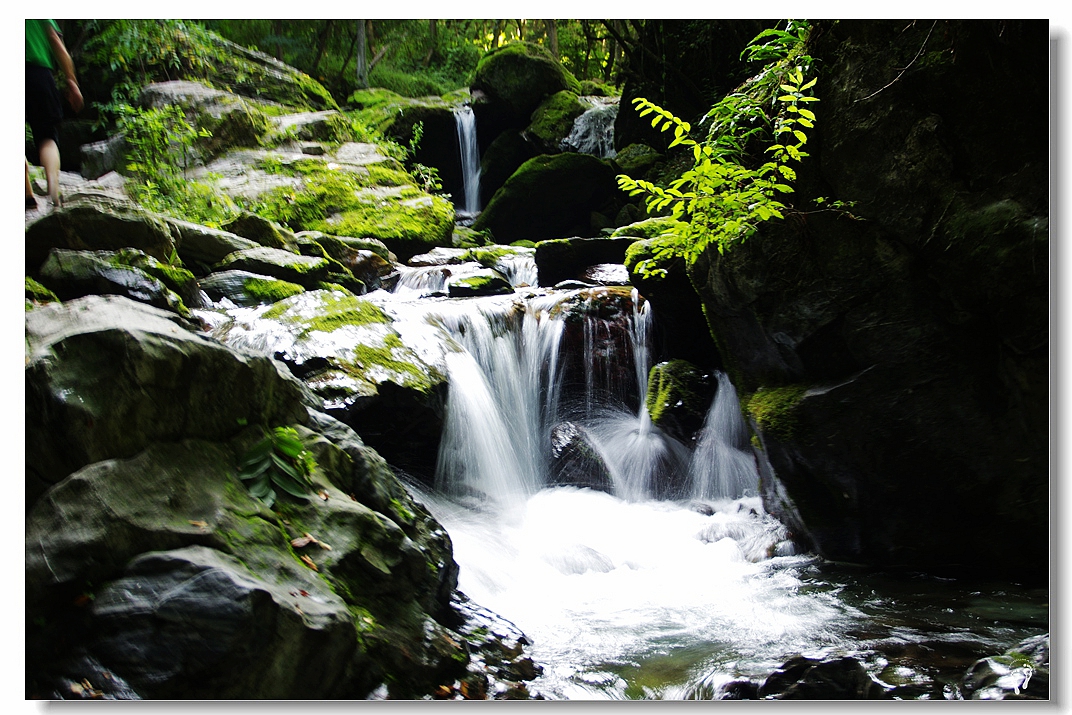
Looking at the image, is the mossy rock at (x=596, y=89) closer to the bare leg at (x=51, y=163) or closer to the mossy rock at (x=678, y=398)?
the mossy rock at (x=678, y=398)

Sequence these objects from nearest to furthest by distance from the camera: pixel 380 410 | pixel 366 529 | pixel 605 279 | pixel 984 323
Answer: pixel 366 529 < pixel 984 323 < pixel 380 410 < pixel 605 279

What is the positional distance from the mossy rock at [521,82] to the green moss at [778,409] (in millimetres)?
4432

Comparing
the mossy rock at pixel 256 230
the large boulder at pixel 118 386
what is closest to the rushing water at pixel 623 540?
the mossy rock at pixel 256 230

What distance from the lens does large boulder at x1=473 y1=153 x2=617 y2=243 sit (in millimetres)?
9180

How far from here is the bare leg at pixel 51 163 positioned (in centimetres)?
276

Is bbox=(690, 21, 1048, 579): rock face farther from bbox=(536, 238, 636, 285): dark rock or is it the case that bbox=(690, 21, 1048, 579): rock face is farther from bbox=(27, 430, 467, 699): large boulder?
bbox=(536, 238, 636, 285): dark rock

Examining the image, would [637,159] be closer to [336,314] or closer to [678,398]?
[678,398]

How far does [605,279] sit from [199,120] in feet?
13.8

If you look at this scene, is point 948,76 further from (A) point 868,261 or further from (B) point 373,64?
(B) point 373,64

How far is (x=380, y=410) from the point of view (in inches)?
151

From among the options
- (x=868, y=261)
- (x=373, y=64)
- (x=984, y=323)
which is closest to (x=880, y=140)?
(x=868, y=261)

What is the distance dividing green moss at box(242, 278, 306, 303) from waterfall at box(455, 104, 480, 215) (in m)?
5.91
